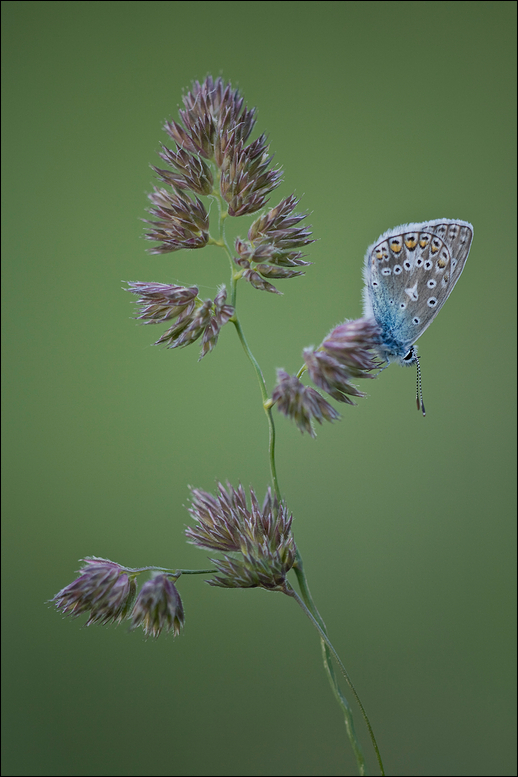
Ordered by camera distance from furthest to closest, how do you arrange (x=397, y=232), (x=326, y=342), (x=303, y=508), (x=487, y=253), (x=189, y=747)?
(x=487, y=253) < (x=303, y=508) < (x=189, y=747) < (x=397, y=232) < (x=326, y=342)

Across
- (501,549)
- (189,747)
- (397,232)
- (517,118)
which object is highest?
(517,118)

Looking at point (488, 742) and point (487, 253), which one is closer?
point (488, 742)

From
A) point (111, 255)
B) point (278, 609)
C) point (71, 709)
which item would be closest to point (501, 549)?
point (278, 609)

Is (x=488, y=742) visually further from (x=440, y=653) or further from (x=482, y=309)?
(x=482, y=309)

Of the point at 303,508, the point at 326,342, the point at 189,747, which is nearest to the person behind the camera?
the point at 326,342

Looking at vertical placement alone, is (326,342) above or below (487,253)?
below
